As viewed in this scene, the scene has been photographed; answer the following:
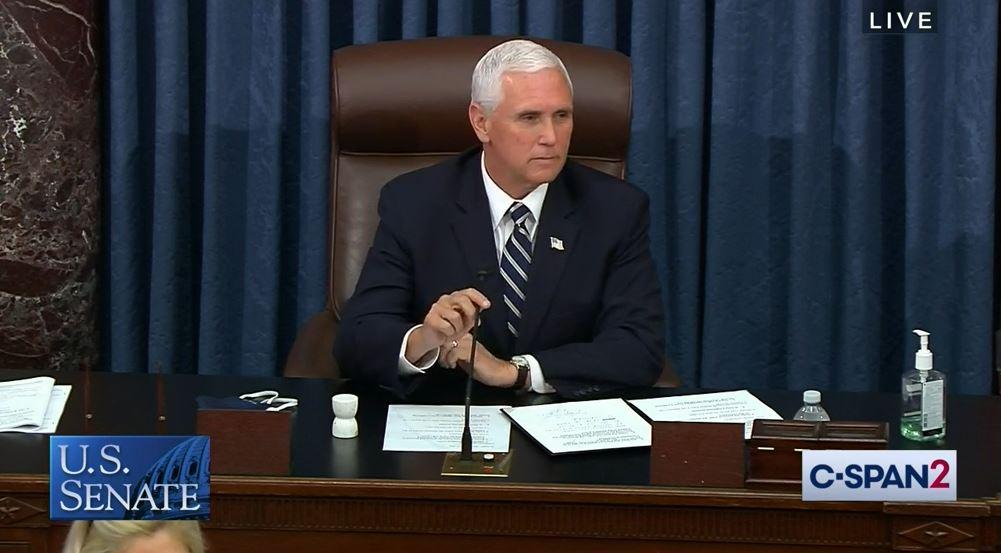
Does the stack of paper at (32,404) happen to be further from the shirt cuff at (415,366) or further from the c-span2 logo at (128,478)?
the c-span2 logo at (128,478)

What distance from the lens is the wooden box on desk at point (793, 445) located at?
88.4 inches

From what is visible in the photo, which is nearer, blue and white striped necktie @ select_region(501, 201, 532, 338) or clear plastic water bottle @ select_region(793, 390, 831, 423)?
clear plastic water bottle @ select_region(793, 390, 831, 423)

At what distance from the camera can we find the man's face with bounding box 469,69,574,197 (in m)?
2.98

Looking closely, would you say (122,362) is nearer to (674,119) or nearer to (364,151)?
(364,151)

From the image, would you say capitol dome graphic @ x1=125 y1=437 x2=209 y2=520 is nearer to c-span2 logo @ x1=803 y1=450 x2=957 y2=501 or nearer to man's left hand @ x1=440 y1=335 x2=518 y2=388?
c-span2 logo @ x1=803 y1=450 x2=957 y2=501

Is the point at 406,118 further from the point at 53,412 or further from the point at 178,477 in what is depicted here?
the point at 178,477

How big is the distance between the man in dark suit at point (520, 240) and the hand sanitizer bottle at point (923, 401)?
20.8 inches

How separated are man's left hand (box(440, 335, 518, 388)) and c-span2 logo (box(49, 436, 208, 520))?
1.11 metres

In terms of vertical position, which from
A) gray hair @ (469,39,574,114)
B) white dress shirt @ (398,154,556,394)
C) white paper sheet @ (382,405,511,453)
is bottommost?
white paper sheet @ (382,405,511,453)

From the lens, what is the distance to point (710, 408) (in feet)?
8.56

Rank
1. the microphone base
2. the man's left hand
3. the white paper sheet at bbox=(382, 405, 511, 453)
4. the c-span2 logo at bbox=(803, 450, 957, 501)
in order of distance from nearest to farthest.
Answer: the c-span2 logo at bbox=(803, 450, 957, 501)
the microphone base
the white paper sheet at bbox=(382, 405, 511, 453)
the man's left hand

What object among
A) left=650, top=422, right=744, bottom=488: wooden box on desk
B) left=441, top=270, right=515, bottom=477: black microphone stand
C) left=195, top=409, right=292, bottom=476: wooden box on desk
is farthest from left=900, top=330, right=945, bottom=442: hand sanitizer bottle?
left=195, top=409, right=292, bottom=476: wooden box on desk

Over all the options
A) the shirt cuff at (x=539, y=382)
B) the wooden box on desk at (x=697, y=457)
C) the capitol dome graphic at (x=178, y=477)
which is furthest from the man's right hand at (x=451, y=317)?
the capitol dome graphic at (x=178, y=477)

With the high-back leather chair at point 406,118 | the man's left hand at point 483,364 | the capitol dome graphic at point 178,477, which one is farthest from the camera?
the high-back leather chair at point 406,118
